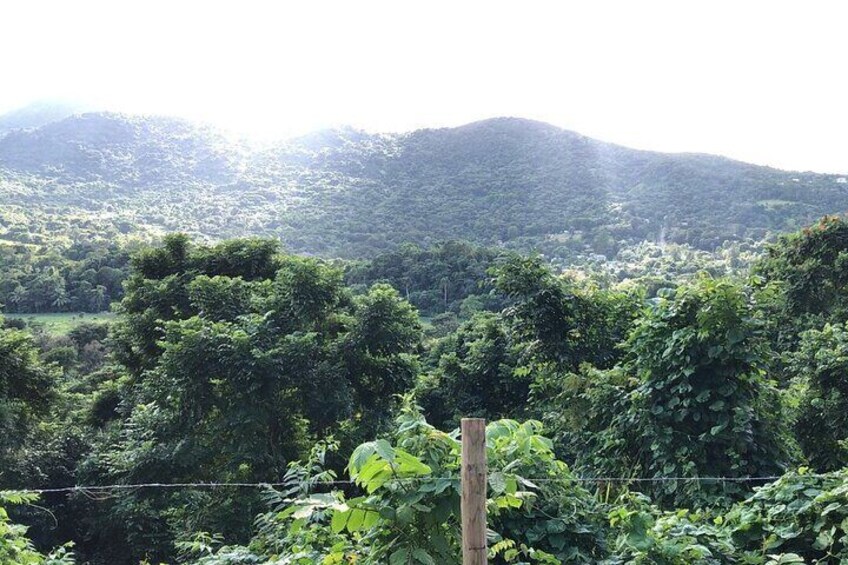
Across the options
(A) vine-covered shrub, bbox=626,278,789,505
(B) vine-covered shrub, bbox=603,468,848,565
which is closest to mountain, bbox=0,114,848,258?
(A) vine-covered shrub, bbox=626,278,789,505

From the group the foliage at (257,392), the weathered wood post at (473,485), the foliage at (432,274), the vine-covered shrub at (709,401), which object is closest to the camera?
the weathered wood post at (473,485)

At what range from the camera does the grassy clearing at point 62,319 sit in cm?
4094

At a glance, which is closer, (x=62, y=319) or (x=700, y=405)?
(x=700, y=405)

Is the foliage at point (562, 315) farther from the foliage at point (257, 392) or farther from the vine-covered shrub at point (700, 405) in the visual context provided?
the vine-covered shrub at point (700, 405)

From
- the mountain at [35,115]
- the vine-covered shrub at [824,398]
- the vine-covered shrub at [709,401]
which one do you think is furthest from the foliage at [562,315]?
the mountain at [35,115]

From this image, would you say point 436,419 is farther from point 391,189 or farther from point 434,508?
point 391,189

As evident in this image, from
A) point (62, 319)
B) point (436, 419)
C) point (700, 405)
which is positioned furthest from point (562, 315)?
point (62, 319)

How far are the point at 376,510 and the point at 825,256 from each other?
53.1ft

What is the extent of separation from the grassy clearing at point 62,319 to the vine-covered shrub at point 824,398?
1555 inches

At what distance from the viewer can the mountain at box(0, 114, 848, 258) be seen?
81.9 m

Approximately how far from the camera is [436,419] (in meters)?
16.3

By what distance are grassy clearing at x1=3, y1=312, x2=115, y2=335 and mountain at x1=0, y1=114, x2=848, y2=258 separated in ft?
102

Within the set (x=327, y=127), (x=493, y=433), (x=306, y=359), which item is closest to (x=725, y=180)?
(x=327, y=127)

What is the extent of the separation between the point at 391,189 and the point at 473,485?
335 ft
